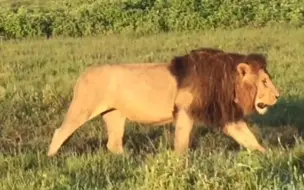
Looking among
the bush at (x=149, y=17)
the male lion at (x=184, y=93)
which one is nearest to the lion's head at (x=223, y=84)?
the male lion at (x=184, y=93)

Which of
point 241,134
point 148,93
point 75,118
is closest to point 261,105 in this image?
point 241,134

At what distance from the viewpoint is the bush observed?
24.0 m

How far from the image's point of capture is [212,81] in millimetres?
8000

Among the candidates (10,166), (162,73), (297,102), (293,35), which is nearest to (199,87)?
(162,73)

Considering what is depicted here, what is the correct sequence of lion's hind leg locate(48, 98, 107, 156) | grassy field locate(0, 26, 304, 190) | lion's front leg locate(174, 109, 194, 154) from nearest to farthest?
grassy field locate(0, 26, 304, 190) < lion's front leg locate(174, 109, 194, 154) < lion's hind leg locate(48, 98, 107, 156)

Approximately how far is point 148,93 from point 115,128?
0.75 metres

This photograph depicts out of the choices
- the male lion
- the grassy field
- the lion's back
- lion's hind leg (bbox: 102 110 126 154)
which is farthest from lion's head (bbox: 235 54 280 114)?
lion's hind leg (bbox: 102 110 126 154)

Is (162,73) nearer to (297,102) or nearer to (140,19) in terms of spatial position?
(297,102)

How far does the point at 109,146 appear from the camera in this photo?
8891 millimetres

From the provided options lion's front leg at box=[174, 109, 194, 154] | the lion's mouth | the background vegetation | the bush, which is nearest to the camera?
the background vegetation

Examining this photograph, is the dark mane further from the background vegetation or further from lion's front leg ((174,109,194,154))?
the background vegetation

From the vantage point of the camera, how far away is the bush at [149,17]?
24.0 meters

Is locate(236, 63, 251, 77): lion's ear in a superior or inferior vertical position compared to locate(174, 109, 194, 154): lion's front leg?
superior

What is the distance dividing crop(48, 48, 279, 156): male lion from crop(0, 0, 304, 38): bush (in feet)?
48.9
